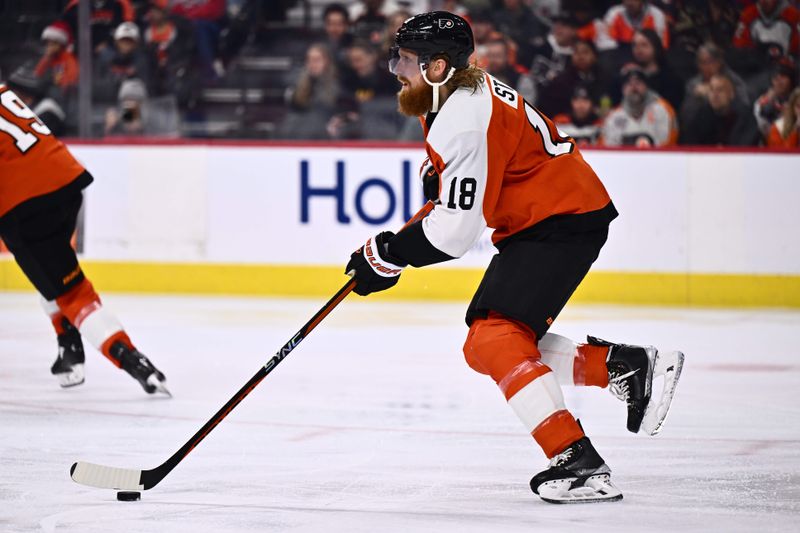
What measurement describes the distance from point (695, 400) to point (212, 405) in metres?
1.56

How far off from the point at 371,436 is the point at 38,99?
5176 millimetres

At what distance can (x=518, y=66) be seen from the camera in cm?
783

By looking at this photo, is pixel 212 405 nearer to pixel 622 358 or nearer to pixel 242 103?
pixel 622 358

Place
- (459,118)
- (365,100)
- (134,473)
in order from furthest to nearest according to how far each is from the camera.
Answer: (365,100), (134,473), (459,118)

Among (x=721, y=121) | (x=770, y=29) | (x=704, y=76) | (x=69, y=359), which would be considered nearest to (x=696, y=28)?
(x=704, y=76)

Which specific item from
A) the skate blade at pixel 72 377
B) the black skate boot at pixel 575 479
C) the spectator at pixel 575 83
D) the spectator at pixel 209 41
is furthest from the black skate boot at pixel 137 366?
the spectator at pixel 209 41

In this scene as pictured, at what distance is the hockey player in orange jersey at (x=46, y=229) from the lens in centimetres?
445

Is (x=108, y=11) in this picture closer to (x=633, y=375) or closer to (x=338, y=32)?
(x=338, y=32)

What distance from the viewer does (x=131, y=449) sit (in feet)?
12.0

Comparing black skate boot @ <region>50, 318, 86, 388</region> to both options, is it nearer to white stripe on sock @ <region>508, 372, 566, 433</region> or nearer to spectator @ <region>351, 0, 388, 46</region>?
white stripe on sock @ <region>508, 372, 566, 433</region>

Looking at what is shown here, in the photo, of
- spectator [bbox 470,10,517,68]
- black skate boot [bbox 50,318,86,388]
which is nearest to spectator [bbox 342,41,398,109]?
spectator [bbox 470,10,517,68]

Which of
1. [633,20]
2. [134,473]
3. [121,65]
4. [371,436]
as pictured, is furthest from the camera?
[121,65]

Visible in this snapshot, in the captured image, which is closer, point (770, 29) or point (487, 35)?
point (770, 29)

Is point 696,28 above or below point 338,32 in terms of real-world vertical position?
above
